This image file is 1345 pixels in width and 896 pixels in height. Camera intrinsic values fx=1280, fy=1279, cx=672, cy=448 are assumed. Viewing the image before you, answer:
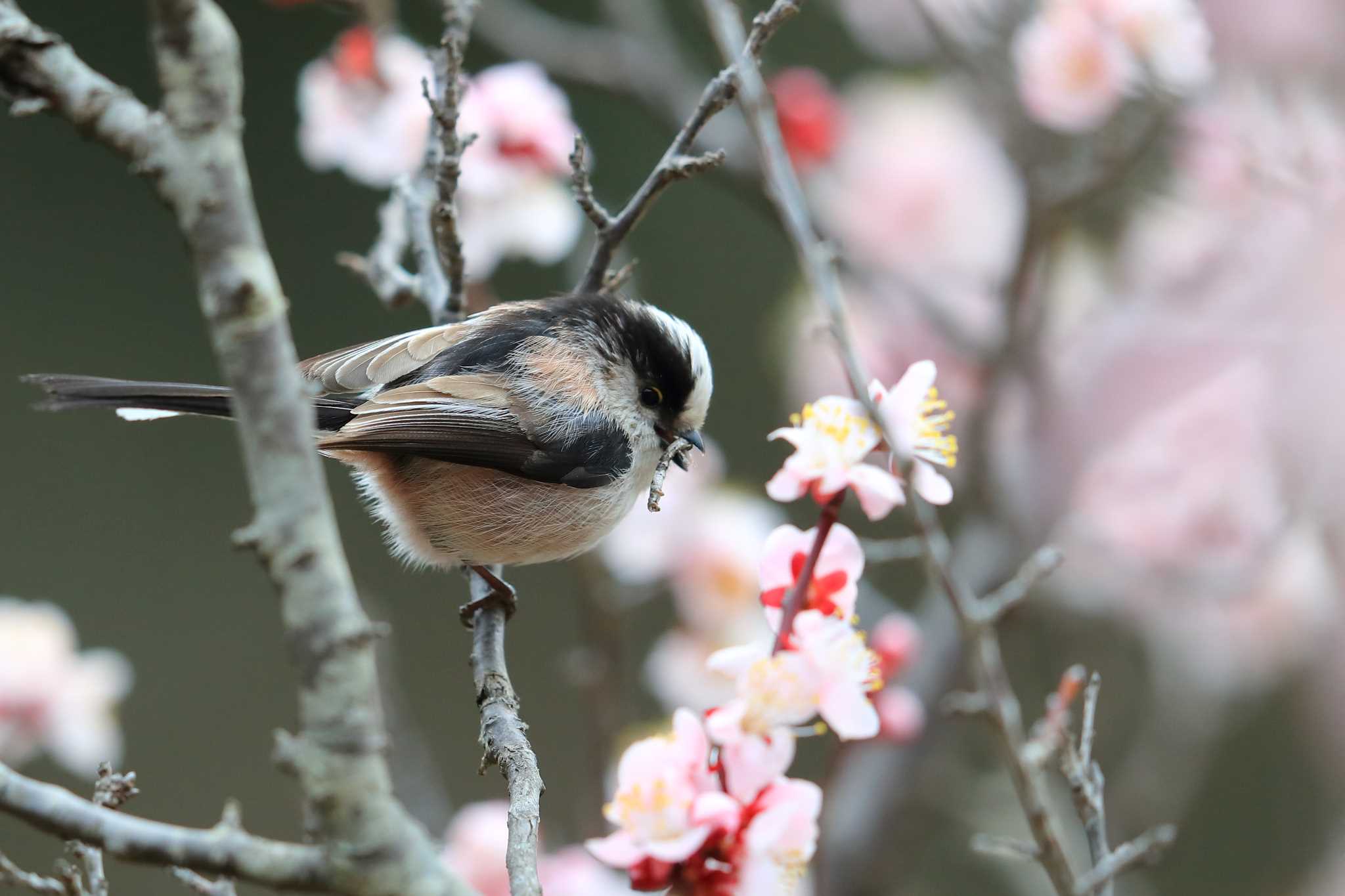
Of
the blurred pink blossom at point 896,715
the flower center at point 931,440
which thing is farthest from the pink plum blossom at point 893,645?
the flower center at point 931,440

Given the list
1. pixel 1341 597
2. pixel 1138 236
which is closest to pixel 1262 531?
pixel 1341 597

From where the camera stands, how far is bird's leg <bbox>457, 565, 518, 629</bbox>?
1.91 metres

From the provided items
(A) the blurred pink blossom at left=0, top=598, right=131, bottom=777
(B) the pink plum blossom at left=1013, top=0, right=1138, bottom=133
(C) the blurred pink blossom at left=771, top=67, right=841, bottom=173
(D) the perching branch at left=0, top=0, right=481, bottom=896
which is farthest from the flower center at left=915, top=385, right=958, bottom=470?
(A) the blurred pink blossom at left=0, top=598, right=131, bottom=777

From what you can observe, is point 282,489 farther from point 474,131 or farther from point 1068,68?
point 1068,68

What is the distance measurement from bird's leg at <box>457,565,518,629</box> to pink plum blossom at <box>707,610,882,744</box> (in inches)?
35.6

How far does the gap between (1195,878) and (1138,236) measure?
2.37 metres

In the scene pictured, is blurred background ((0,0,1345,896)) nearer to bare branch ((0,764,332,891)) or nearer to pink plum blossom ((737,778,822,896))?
pink plum blossom ((737,778,822,896))

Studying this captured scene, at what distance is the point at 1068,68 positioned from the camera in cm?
235

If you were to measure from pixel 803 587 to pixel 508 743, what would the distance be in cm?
43

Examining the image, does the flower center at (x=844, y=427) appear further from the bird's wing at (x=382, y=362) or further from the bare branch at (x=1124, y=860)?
the bird's wing at (x=382, y=362)

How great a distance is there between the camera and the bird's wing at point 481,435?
76.9 inches

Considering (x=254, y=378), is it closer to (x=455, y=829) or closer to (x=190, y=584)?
(x=455, y=829)

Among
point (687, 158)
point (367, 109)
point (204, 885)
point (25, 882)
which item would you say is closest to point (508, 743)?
point (204, 885)

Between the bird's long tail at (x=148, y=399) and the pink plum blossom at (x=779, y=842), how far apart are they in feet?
3.11
